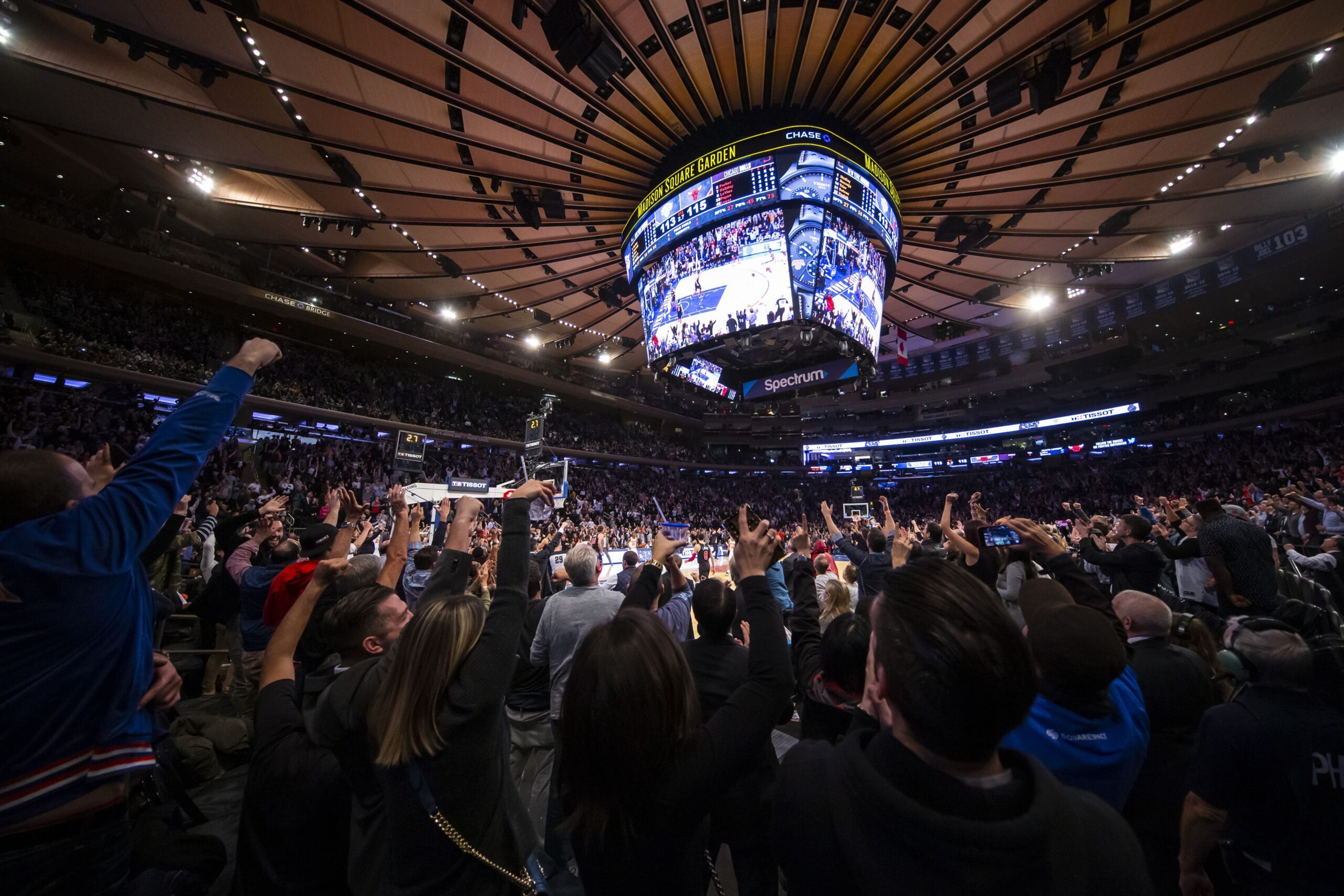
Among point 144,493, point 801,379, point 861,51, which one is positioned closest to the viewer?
point 144,493

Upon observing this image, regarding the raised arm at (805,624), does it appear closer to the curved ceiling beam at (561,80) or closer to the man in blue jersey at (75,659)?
the man in blue jersey at (75,659)

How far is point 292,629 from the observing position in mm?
2072

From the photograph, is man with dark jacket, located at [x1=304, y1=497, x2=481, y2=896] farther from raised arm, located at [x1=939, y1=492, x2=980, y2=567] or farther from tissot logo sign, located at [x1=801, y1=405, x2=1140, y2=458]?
tissot logo sign, located at [x1=801, y1=405, x2=1140, y2=458]

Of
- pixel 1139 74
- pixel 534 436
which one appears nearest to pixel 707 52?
pixel 534 436

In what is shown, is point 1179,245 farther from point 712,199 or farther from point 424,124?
point 424,124

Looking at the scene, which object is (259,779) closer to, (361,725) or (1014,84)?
(361,725)

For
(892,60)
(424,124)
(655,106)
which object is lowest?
(424,124)

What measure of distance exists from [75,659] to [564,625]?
228 centimetres

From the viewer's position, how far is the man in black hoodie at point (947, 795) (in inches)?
33.8

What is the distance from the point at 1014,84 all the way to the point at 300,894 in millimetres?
11152

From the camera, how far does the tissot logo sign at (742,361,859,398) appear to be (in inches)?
475

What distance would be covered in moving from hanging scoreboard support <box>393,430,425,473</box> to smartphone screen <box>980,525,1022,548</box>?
8041 millimetres

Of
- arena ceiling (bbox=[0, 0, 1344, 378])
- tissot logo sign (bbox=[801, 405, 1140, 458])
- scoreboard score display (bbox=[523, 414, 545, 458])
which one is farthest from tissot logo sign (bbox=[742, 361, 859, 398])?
tissot logo sign (bbox=[801, 405, 1140, 458])

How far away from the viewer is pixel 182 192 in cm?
1262
